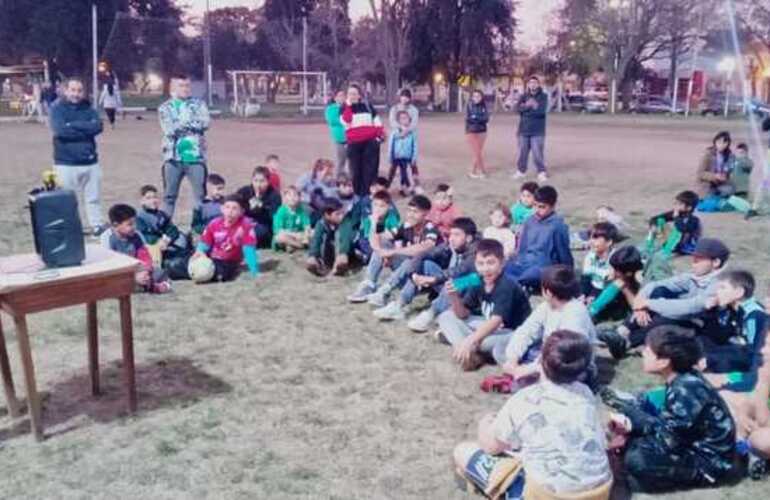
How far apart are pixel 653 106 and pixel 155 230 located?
146ft

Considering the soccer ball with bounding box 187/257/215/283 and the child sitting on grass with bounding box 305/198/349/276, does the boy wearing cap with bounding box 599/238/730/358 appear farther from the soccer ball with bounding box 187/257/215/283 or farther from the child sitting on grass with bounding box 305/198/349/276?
the soccer ball with bounding box 187/257/215/283

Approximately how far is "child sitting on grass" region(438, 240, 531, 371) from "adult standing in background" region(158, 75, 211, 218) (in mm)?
4217

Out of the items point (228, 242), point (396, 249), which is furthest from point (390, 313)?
point (228, 242)

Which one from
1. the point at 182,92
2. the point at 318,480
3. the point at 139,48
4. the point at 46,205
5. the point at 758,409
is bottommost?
the point at 318,480

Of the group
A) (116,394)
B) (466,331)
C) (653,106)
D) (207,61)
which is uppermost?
(207,61)

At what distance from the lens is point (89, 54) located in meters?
45.7

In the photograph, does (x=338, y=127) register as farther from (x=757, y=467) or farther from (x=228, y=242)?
(x=757, y=467)

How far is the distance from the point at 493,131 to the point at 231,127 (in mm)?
9758

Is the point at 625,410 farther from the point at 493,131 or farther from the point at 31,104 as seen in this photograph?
the point at 31,104

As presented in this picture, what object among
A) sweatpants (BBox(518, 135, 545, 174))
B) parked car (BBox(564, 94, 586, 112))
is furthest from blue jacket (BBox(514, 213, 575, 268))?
parked car (BBox(564, 94, 586, 112))

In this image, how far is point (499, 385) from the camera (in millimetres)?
4832

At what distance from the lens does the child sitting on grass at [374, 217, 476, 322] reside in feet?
20.6

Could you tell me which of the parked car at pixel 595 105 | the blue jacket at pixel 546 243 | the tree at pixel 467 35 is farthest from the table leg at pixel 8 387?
the tree at pixel 467 35

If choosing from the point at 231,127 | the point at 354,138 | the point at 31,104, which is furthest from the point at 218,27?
the point at 354,138
